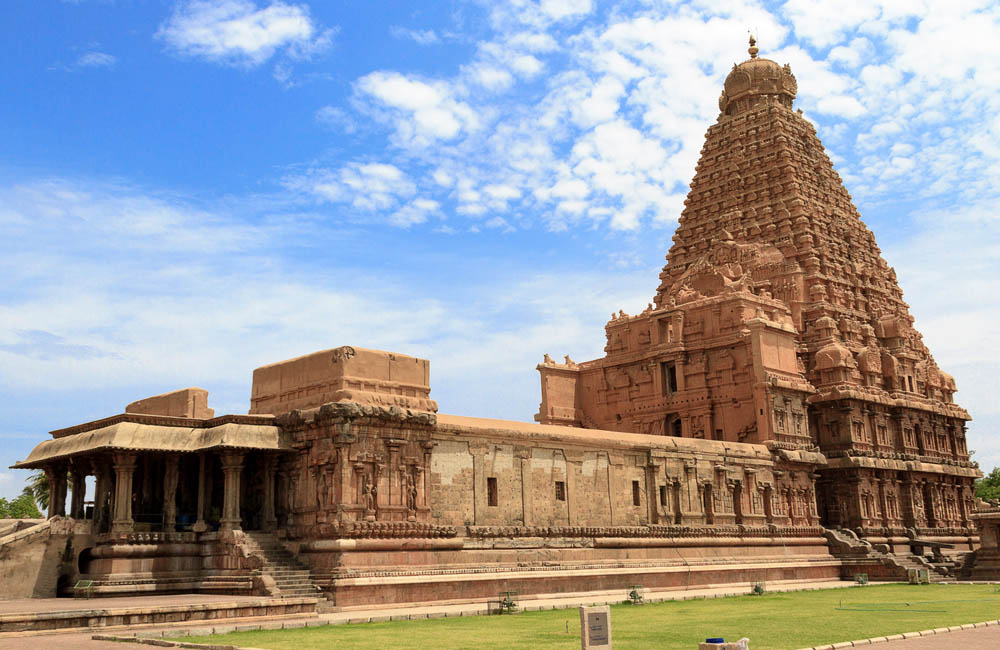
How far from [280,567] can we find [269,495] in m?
3.24

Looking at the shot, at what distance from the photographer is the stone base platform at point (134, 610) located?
1906 centimetres

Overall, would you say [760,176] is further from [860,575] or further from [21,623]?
[21,623]

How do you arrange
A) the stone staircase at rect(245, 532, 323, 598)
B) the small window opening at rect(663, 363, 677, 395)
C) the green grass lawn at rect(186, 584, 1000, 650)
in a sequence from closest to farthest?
the green grass lawn at rect(186, 584, 1000, 650) < the stone staircase at rect(245, 532, 323, 598) < the small window opening at rect(663, 363, 677, 395)

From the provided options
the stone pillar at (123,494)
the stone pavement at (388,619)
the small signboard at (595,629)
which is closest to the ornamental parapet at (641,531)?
the stone pavement at (388,619)

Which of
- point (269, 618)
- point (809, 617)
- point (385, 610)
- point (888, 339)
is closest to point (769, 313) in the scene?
point (888, 339)

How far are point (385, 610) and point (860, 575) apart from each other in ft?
74.7

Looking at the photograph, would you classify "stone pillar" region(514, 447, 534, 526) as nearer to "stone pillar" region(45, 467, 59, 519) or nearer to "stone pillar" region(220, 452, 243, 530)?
"stone pillar" region(220, 452, 243, 530)

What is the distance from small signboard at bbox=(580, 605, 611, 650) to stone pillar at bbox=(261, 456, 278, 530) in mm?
16610

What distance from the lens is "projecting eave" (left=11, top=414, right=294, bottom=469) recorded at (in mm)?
26672

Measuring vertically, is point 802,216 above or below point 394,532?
above

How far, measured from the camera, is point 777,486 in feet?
135

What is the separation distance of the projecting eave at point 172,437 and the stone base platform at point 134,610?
4.23m

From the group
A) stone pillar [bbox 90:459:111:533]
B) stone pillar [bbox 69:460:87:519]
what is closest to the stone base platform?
stone pillar [bbox 90:459:111:533]

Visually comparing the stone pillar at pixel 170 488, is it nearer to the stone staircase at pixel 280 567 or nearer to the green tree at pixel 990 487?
the stone staircase at pixel 280 567
